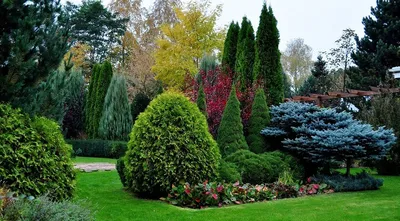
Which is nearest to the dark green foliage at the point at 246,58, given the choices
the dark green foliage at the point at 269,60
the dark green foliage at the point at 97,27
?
the dark green foliage at the point at 269,60

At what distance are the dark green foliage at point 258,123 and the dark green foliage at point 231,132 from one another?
1.85ft

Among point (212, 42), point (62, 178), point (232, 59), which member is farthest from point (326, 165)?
point (212, 42)

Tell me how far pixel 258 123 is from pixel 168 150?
161 inches

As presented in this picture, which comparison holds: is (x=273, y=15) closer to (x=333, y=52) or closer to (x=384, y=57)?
(x=384, y=57)

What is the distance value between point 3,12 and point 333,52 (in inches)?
890

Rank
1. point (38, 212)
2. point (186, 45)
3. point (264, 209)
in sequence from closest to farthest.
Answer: point (38, 212) < point (264, 209) < point (186, 45)

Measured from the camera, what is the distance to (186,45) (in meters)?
23.2

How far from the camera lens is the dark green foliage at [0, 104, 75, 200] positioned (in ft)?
14.7

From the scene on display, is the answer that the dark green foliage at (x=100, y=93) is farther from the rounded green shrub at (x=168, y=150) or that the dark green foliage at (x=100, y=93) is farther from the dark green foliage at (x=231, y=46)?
the rounded green shrub at (x=168, y=150)

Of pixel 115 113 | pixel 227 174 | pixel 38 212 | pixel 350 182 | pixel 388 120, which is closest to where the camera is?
pixel 38 212

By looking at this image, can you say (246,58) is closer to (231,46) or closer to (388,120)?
(231,46)

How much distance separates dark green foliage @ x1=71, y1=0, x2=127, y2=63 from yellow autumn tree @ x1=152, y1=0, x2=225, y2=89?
27.5 ft

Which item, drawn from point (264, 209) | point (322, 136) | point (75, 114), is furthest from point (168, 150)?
point (75, 114)

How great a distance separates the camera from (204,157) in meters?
7.06
